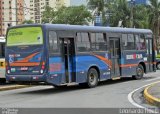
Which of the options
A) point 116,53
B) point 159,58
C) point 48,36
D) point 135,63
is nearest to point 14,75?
point 48,36

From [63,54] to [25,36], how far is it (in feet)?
5.88

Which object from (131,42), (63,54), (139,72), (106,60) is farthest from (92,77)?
(139,72)

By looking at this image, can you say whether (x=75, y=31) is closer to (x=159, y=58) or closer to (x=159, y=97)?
(x=159, y=97)

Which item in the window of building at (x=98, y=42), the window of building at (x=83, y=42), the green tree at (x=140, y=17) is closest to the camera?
the window of building at (x=83, y=42)

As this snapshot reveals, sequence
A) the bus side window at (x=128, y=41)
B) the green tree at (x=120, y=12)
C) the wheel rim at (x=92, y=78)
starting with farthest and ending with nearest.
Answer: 1. the green tree at (x=120, y=12)
2. the bus side window at (x=128, y=41)
3. the wheel rim at (x=92, y=78)

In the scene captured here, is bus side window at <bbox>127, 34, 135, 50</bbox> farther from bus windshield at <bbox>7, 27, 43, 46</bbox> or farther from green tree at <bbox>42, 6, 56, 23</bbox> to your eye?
green tree at <bbox>42, 6, 56, 23</bbox>

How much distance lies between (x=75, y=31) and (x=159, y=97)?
659 cm

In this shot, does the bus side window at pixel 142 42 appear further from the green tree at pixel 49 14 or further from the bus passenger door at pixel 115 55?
the green tree at pixel 49 14

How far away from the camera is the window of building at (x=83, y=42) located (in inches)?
798

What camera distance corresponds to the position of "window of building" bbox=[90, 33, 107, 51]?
70.1ft

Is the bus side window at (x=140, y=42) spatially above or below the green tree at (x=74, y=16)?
below

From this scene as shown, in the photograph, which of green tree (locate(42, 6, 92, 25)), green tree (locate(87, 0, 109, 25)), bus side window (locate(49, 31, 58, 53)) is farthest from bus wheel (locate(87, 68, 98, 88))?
green tree (locate(42, 6, 92, 25))

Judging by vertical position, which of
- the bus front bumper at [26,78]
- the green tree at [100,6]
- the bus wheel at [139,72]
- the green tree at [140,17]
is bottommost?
the bus wheel at [139,72]

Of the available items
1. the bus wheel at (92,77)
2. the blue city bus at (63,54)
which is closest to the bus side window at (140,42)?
the blue city bus at (63,54)
